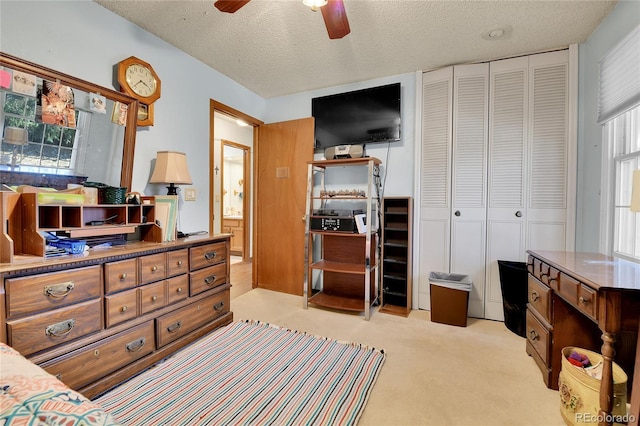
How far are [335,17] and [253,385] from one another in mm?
2223

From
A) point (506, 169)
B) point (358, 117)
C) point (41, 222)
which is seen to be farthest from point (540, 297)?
point (41, 222)

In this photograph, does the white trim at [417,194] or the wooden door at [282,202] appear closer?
the white trim at [417,194]

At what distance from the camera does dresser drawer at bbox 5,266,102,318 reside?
4.08 ft

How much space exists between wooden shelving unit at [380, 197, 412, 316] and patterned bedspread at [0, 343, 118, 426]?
264 cm

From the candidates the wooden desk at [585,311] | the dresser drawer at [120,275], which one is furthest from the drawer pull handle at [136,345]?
the wooden desk at [585,311]

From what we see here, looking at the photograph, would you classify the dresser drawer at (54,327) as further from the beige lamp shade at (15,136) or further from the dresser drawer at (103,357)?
the beige lamp shade at (15,136)

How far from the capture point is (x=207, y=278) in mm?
2258

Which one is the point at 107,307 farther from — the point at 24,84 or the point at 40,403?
the point at 24,84

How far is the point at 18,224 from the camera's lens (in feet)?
4.75

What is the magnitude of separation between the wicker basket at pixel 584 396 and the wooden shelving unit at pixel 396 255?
4.89 feet

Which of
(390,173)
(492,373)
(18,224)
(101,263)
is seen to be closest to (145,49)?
(18,224)

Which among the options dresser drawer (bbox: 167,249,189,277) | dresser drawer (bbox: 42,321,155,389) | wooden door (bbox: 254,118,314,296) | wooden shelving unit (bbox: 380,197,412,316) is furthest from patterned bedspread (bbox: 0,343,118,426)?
Answer: wooden door (bbox: 254,118,314,296)

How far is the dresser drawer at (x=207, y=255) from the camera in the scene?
6.99 ft

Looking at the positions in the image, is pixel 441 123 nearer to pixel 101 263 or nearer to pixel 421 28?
pixel 421 28
